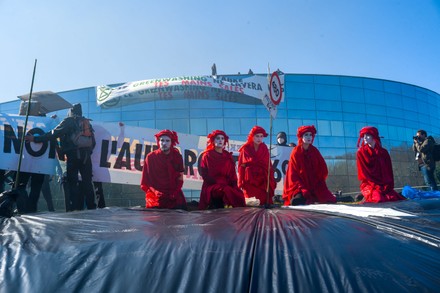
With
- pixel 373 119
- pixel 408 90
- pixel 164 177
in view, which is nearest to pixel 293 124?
pixel 373 119

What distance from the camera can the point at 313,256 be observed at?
1428 millimetres

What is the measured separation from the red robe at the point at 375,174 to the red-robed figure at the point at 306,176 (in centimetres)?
50

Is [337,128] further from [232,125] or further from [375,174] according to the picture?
[375,174]

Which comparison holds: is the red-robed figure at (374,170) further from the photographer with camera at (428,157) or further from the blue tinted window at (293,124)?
the blue tinted window at (293,124)

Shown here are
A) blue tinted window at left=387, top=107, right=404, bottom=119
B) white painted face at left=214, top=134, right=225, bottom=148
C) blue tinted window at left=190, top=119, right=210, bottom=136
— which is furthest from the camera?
blue tinted window at left=387, top=107, right=404, bottom=119

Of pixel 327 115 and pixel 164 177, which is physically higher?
pixel 327 115

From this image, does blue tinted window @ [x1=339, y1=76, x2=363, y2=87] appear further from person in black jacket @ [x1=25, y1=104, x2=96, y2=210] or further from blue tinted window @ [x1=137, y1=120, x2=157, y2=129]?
person in black jacket @ [x1=25, y1=104, x2=96, y2=210]

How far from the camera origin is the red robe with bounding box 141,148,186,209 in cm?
407

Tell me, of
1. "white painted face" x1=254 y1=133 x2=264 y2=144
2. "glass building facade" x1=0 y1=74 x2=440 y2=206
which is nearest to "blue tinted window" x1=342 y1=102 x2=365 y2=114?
"glass building facade" x1=0 y1=74 x2=440 y2=206

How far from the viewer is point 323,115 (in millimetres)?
18000

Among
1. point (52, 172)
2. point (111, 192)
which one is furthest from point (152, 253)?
point (111, 192)

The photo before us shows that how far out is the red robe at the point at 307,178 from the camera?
4.04 metres

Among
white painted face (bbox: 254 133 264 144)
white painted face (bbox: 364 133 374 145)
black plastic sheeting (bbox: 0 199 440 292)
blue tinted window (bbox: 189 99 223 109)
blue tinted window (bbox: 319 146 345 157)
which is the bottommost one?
black plastic sheeting (bbox: 0 199 440 292)

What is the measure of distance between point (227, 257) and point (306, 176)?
289cm
